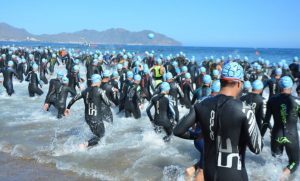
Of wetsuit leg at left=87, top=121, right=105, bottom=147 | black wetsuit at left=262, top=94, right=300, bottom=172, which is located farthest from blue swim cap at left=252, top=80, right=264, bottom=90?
wetsuit leg at left=87, top=121, right=105, bottom=147

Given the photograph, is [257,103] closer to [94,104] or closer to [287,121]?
[287,121]

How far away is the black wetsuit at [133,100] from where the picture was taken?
10.6 metres

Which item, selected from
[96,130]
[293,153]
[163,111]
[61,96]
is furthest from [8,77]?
[293,153]

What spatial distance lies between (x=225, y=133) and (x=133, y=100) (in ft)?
26.0

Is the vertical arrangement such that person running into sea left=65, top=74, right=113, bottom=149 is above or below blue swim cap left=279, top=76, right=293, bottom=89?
below

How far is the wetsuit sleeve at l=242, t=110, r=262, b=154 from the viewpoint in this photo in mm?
2771

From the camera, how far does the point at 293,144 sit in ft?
19.3

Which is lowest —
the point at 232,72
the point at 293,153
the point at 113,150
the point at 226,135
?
the point at 113,150

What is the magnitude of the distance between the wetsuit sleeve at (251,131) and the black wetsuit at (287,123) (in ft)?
10.7

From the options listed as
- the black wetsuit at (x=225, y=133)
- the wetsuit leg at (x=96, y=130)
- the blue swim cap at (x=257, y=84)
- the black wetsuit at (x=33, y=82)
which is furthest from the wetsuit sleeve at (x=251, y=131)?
the black wetsuit at (x=33, y=82)

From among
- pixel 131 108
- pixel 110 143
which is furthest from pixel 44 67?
pixel 110 143

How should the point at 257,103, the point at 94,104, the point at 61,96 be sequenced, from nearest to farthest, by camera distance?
the point at 257,103 → the point at 94,104 → the point at 61,96

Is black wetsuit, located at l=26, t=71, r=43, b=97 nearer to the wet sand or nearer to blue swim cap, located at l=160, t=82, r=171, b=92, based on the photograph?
the wet sand

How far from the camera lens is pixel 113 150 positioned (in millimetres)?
8109
